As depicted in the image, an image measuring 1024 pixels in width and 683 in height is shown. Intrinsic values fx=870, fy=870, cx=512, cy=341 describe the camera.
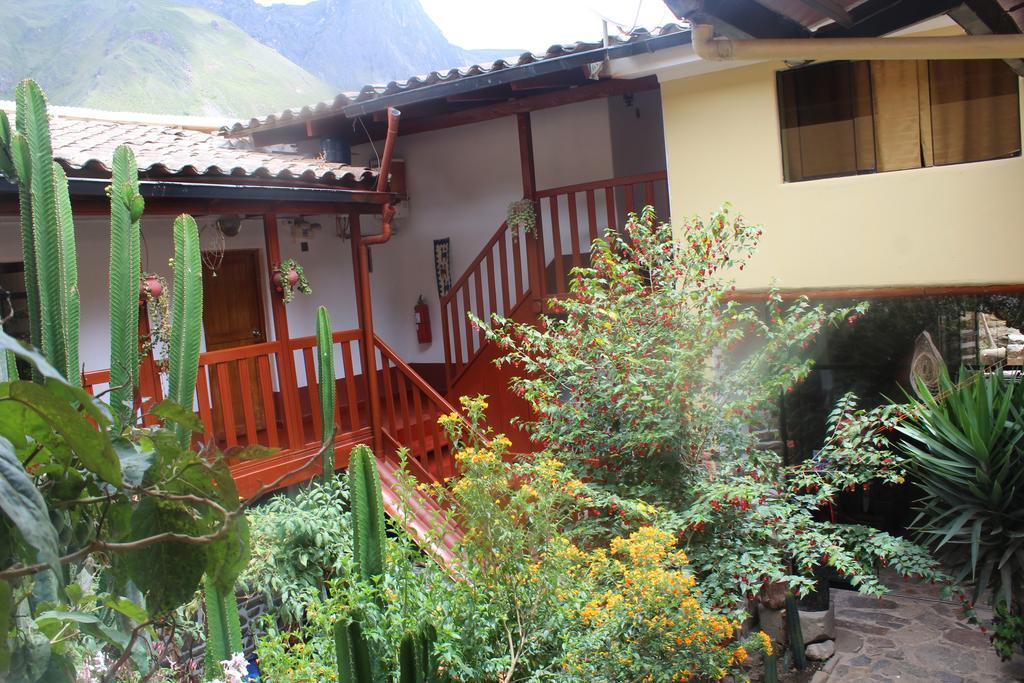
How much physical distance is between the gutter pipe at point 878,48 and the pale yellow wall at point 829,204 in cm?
396

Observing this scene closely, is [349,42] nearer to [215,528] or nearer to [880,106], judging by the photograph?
[880,106]

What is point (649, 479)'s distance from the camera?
19.5ft

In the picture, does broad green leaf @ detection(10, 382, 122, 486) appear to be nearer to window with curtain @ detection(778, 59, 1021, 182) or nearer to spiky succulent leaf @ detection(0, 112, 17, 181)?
spiky succulent leaf @ detection(0, 112, 17, 181)

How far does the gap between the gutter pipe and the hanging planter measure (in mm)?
5940

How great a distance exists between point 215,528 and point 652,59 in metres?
6.73

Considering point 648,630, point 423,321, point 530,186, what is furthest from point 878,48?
point 423,321

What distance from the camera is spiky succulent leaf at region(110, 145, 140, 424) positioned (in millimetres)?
3051

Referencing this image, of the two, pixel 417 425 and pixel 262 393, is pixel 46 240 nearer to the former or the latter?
pixel 262 393

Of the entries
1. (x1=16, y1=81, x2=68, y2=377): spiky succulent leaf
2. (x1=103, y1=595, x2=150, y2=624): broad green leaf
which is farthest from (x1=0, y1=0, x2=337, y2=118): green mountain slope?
(x1=103, y1=595, x2=150, y2=624): broad green leaf

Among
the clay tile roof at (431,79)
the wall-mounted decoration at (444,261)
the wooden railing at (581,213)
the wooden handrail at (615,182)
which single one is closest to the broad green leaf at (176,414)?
the clay tile roof at (431,79)

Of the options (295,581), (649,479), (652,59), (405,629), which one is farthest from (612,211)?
(405,629)

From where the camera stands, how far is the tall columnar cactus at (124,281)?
302cm

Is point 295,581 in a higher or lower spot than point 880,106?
lower

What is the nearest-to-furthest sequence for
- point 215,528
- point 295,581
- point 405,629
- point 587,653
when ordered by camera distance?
point 215,528, point 405,629, point 587,653, point 295,581
